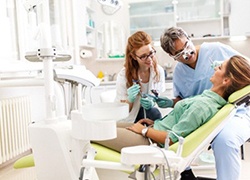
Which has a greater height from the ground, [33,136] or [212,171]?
[33,136]

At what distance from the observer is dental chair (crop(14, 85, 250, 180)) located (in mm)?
978

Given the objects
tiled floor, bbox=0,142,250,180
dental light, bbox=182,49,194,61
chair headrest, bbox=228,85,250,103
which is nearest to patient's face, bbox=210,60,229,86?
chair headrest, bbox=228,85,250,103

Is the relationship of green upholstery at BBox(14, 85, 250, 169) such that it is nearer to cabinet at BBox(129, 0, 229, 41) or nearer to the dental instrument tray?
the dental instrument tray

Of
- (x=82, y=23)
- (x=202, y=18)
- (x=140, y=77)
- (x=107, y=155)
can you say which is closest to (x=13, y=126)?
(x=140, y=77)

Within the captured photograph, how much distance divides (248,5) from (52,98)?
3.38m

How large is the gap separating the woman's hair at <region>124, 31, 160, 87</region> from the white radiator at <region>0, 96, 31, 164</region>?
1265 mm

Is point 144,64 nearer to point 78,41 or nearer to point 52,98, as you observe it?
point 52,98

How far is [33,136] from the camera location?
4.46 feet

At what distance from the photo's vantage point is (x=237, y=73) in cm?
134

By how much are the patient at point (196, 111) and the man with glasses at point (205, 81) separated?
0.75ft

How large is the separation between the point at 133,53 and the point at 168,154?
1.05 m

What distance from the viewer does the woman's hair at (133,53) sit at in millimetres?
1914

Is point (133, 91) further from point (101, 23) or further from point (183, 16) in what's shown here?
point (101, 23)

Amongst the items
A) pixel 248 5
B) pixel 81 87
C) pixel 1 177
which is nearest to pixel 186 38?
pixel 81 87
